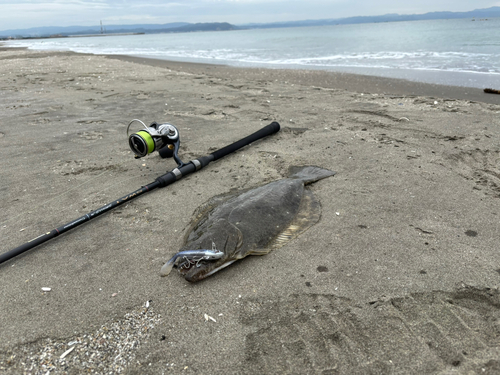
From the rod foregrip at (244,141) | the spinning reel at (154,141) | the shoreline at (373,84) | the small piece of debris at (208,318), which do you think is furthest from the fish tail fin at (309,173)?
the shoreline at (373,84)

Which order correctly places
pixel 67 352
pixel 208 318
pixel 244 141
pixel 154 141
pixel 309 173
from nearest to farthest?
pixel 67 352 < pixel 208 318 < pixel 154 141 < pixel 309 173 < pixel 244 141

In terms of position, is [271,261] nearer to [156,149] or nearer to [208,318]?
[208,318]

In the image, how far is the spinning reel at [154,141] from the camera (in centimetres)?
400

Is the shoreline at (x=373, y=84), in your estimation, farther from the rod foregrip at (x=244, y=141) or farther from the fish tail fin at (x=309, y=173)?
the fish tail fin at (x=309, y=173)

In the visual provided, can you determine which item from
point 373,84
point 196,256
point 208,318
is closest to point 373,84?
point 373,84

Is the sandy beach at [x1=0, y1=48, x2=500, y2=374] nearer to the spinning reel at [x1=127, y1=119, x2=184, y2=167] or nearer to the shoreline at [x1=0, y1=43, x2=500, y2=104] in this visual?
the spinning reel at [x1=127, y1=119, x2=184, y2=167]

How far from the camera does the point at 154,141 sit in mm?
4074

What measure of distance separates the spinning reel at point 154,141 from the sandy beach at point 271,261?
1.47 ft

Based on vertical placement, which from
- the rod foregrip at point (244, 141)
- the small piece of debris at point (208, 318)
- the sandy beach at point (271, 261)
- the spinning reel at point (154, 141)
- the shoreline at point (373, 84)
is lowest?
the small piece of debris at point (208, 318)

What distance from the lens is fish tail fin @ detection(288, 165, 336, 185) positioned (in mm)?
4148

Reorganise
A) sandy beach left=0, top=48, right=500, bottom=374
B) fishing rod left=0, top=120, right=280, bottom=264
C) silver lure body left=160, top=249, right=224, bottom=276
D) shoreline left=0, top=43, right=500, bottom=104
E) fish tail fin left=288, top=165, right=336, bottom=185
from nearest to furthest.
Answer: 1. sandy beach left=0, top=48, right=500, bottom=374
2. silver lure body left=160, top=249, right=224, bottom=276
3. fishing rod left=0, top=120, right=280, bottom=264
4. fish tail fin left=288, top=165, right=336, bottom=185
5. shoreline left=0, top=43, right=500, bottom=104

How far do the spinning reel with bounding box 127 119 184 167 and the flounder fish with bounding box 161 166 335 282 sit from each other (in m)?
0.99

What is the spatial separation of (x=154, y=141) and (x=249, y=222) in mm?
1759

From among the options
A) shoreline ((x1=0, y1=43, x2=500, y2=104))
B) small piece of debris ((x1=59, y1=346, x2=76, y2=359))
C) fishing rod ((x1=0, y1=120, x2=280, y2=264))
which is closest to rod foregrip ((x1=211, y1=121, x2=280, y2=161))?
fishing rod ((x1=0, y1=120, x2=280, y2=264))
